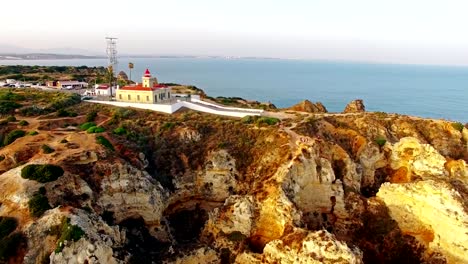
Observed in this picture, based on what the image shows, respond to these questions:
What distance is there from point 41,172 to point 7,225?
5.11 meters

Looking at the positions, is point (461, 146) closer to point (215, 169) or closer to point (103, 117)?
point (215, 169)

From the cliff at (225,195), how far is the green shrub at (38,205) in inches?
3.6

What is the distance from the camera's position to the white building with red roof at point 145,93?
5488cm

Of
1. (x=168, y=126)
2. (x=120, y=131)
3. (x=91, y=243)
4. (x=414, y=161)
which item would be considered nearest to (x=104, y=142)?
(x=120, y=131)

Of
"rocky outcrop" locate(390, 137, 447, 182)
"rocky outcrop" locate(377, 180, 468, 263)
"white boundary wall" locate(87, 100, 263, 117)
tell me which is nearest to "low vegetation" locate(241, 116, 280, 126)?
"white boundary wall" locate(87, 100, 263, 117)

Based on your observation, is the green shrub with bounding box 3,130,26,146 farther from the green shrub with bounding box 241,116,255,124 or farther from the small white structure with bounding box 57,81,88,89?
the small white structure with bounding box 57,81,88,89

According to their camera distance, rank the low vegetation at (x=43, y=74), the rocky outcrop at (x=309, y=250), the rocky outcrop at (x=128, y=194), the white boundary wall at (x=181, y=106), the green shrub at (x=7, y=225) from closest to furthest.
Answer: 1. the green shrub at (x=7, y=225)
2. the rocky outcrop at (x=309, y=250)
3. the rocky outcrop at (x=128, y=194)
4. the white boundary wall at (x=181, y=106)
5. the low vegetation at (x=43, y=74)

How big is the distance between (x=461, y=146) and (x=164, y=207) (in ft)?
122

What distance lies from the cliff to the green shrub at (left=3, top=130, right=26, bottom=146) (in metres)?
0.20

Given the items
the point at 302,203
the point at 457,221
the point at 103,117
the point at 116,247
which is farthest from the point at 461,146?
the point at 103,117

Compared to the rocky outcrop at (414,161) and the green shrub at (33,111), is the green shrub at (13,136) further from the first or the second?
the rocky outcrop at (414,161)

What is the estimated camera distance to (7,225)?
26.9 metres

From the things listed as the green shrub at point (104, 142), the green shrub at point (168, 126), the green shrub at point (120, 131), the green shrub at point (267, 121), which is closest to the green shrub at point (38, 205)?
the green shrub at point (104, 142)

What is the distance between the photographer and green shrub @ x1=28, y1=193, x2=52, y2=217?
27.7m
